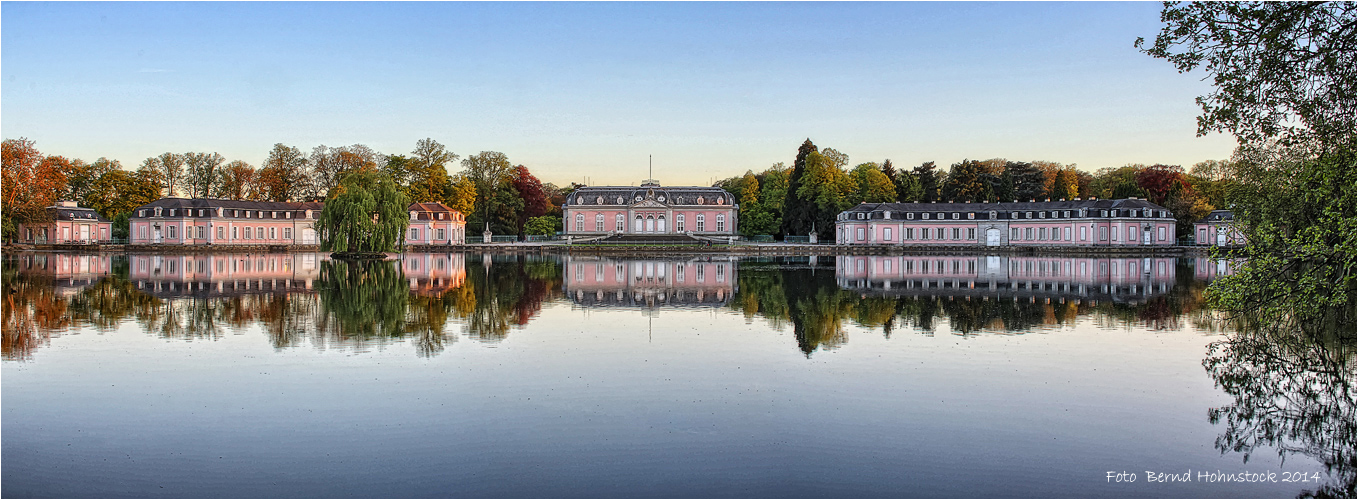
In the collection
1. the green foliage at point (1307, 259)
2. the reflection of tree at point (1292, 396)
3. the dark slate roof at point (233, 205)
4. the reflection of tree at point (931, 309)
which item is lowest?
the reflection of tree at point (1292, 396)

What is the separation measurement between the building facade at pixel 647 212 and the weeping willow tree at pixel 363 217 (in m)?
25.8

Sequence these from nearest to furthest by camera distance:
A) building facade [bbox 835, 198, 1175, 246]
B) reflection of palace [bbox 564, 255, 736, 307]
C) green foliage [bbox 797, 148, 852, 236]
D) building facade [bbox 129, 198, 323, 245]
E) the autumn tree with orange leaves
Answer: reflection of palace [bbox 564, 255, 736, 307] < the autumn tree with orange leaves < building facade [bbox 835, 198, 1175, 246] < building facade [bbox 129, 198, 323, 245] < green foliage [bbox 797, 148, 852, 236]

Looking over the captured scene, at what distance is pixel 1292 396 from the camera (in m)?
8.18

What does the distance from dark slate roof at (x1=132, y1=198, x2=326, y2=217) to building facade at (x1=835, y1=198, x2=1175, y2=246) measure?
34.3 meters

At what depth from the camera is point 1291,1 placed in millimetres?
8641

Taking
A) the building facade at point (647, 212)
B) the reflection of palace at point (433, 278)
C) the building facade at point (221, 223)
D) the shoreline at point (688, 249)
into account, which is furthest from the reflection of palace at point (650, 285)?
the building facade at point (221, 223)

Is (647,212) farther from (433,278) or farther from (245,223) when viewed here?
(433,278)

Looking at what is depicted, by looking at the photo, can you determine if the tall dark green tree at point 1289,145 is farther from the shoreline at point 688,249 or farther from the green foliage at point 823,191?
the green foliage at point 823,191

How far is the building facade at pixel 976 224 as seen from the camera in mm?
55938

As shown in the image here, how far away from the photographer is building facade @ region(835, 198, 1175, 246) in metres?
55.9

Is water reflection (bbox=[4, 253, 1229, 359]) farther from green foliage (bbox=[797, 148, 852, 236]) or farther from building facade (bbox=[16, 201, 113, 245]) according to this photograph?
building facade (bbox=[16, 201, 113, 245])

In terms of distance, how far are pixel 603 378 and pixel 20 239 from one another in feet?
200

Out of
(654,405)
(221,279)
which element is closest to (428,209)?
(221,279)

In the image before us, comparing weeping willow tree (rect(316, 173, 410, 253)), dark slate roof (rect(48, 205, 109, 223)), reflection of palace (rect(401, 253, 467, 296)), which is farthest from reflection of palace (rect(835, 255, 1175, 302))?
dark slate roof (rect(48, 205, 109, 223))
